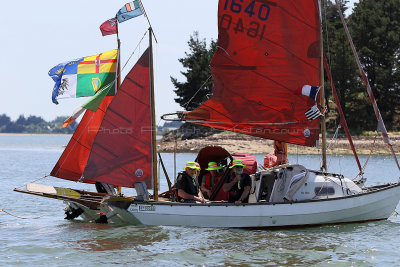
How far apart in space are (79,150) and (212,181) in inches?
196

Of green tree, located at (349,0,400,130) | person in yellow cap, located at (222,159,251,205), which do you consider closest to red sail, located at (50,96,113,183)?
person in yellow cap, located at (222,159,251,205)

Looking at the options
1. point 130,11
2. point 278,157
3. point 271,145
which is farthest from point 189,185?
point 271,145

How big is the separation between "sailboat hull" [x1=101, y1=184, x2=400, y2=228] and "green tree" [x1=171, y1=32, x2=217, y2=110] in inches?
2296

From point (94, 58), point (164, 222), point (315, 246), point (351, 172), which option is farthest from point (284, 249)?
point (351, 172)

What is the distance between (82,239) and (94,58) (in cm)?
778

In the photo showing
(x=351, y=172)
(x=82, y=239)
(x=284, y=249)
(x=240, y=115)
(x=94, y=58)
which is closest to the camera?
(x=284, y=249)

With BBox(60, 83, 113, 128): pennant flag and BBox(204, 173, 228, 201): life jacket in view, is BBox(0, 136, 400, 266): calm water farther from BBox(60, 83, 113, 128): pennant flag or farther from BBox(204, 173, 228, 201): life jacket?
BBox(60, 83, 113, 128): pennant flag

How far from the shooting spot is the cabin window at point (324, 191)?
1786cm

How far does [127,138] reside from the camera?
707 inches

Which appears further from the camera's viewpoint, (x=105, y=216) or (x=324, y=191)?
(x=105, y=216)

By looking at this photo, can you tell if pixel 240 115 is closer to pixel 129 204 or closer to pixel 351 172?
pixel 129 204

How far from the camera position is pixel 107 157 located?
1781 cm

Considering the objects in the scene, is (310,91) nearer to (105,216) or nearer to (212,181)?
(212,181)

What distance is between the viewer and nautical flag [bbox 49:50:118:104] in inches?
871
